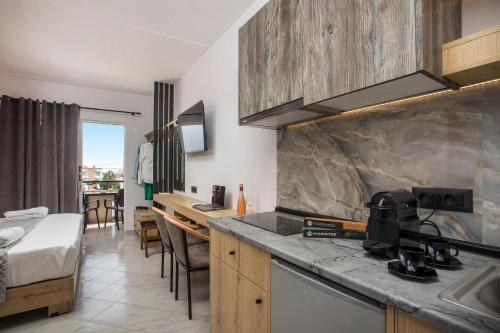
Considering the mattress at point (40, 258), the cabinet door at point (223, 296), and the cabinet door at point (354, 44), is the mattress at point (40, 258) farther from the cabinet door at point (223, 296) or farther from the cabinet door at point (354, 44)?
the cabinet door at point (354, 44)

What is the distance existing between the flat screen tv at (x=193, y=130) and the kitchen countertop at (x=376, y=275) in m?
1.95

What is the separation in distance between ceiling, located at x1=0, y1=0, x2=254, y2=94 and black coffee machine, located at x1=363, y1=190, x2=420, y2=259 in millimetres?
2232

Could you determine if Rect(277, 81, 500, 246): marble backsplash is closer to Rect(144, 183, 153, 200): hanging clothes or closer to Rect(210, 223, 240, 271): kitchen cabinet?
Rect(210, 223, 240, 271): kitchen cabinet

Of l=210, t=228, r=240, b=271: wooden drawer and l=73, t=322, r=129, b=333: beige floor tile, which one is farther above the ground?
l=210, t=228, r=240, b=271: wooden drawer

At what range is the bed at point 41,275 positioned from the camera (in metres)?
1.96

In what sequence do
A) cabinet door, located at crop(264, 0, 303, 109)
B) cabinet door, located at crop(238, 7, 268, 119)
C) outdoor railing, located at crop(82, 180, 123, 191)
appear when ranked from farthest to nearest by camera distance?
1. outdoor railing, located at crop(82, 180, 123, 191)
2. cabinet door, located at crop(238, 7, 268, 119)
3. cabinet door, located at crop(264, 0, 303, 109)

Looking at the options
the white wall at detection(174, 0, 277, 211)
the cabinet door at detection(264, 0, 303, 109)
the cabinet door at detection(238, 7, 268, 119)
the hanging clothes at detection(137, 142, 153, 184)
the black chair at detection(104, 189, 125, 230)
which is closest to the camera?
the cabinet door at detection(264, 0, 303, 109)

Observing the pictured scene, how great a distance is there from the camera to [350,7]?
3.60 feet

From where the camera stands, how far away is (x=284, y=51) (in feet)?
4.89

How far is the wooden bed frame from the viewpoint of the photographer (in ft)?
6.43

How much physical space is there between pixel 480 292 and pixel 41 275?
8.88 feet

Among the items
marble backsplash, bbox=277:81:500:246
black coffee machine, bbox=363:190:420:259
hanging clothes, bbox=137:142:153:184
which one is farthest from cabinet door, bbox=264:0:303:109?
hanging clothes, bbox=137:142:153:184

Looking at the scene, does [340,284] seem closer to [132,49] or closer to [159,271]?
[159,271]

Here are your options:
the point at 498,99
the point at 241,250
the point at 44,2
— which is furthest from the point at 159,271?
the point at 498,99
